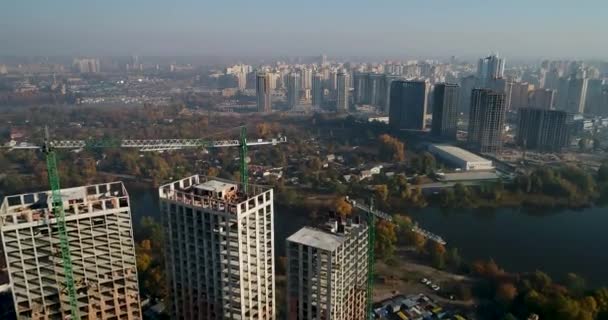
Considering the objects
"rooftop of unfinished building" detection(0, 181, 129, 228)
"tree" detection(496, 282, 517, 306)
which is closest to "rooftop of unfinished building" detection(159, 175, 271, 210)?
"rooftop of unfinished building" detection(0, 181, 129, 228)

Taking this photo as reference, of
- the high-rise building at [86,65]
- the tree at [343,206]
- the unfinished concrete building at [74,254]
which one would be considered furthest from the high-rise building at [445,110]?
the high-rise building at [86,65]

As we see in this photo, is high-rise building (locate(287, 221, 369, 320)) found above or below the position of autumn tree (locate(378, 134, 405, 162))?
above

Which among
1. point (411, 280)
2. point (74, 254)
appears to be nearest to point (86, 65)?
point (411, 280)

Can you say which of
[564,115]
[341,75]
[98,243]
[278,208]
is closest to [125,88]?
[341,75]

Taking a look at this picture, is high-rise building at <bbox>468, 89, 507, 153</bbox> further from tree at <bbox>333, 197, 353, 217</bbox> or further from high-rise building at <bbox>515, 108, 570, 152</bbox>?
tree at <bbox>333, 197, 353, 217</bbox>

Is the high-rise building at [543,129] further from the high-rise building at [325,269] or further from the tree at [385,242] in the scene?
the high-rise building at [325,269]
